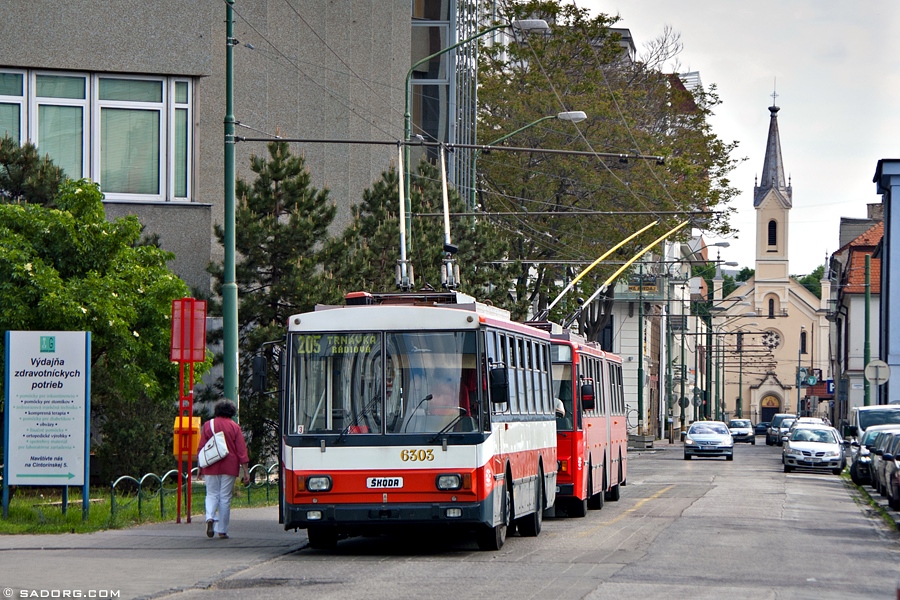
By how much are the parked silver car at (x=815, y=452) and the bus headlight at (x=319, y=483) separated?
29881 millimetres

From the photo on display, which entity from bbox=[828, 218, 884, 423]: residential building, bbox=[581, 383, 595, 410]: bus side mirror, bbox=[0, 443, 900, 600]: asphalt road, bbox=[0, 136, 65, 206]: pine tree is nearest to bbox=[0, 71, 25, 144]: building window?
bbox=[0, 136, 65, 206]: pine tree

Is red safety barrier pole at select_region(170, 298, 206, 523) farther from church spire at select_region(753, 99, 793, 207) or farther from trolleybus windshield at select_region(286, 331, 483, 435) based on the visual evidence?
church spire at select_region(753, 99, 793, 207)

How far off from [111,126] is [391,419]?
1658 cm

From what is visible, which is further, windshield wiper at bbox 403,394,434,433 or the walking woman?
the walking woman

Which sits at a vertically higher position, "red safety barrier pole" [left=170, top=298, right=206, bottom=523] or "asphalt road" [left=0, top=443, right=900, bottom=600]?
"red safety barrier pole" [left=170, top=298, right=206, bottom=523]

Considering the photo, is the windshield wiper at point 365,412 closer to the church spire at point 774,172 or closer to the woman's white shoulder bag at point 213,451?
the woman's white shoulder bag at point 213,451

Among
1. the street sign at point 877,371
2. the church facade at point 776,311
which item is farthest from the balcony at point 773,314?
the street sign at point 877,371

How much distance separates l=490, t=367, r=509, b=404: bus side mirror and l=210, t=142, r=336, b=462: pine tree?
1119 cm

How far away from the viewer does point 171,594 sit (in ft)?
38.7

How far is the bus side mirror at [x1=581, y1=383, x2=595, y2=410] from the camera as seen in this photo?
22.9 metres

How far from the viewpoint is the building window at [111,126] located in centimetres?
2927

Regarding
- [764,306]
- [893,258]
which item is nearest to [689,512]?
[893,258]

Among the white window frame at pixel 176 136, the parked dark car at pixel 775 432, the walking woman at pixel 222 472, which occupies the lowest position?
the parked dark car at pixel 775 432

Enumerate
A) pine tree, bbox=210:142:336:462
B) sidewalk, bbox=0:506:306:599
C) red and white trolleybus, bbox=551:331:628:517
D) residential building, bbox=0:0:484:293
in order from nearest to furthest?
sidewalk, bbox=0:506:306:599 < red and white trolleybus, bbox=551:331:628:517 < pine tree, bbox=210:142:336:462 < residential building, bbox=0:0:484:293
